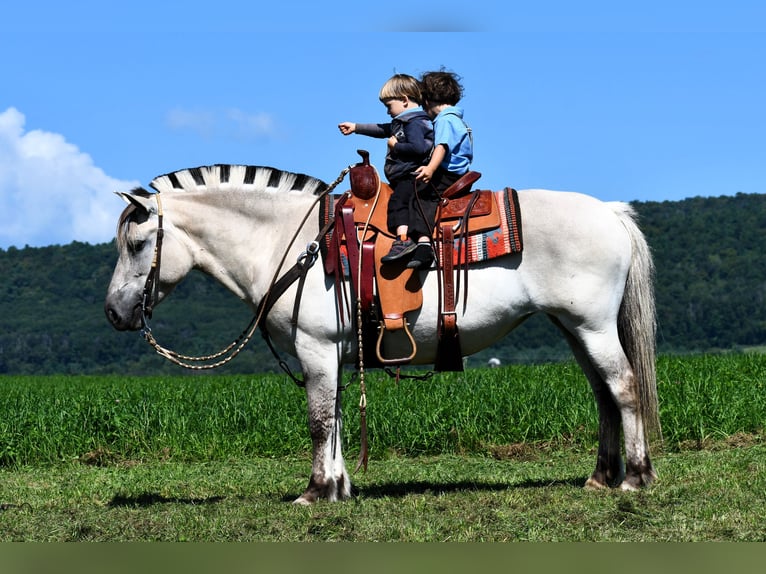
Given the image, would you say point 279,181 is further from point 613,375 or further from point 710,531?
point 710,531

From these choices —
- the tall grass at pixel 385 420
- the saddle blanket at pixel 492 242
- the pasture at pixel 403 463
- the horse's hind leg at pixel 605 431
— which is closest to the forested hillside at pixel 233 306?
the tall grass at pixel 385 420

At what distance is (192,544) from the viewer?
5070 millimetres

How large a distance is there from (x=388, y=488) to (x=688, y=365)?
25.6 ft

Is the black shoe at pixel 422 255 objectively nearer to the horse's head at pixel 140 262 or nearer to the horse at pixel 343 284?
the horse at pixel 343 284

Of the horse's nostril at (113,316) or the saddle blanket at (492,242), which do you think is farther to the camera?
the horse's nostril at (113,316)

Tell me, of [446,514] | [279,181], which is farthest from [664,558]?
[279,181]

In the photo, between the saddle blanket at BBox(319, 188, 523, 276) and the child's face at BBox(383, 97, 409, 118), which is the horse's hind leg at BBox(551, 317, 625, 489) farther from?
the child's face at BBox(383, 97, 409, 118)

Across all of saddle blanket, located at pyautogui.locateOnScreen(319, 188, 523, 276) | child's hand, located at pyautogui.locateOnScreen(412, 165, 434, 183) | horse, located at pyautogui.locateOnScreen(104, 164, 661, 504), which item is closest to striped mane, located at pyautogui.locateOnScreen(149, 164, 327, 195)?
horse, located at pyautogui.locateOnScreen(104, 164, 661, 504)

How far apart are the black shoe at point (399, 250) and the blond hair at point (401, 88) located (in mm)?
997

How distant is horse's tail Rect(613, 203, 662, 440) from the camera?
706 cm

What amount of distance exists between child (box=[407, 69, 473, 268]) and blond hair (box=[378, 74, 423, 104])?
0.31 feet

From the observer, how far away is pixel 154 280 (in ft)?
23.3

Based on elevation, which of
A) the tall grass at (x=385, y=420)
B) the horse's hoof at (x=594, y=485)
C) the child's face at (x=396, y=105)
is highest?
the child's face at (x=396, y=105)

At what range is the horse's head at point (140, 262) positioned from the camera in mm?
7035
